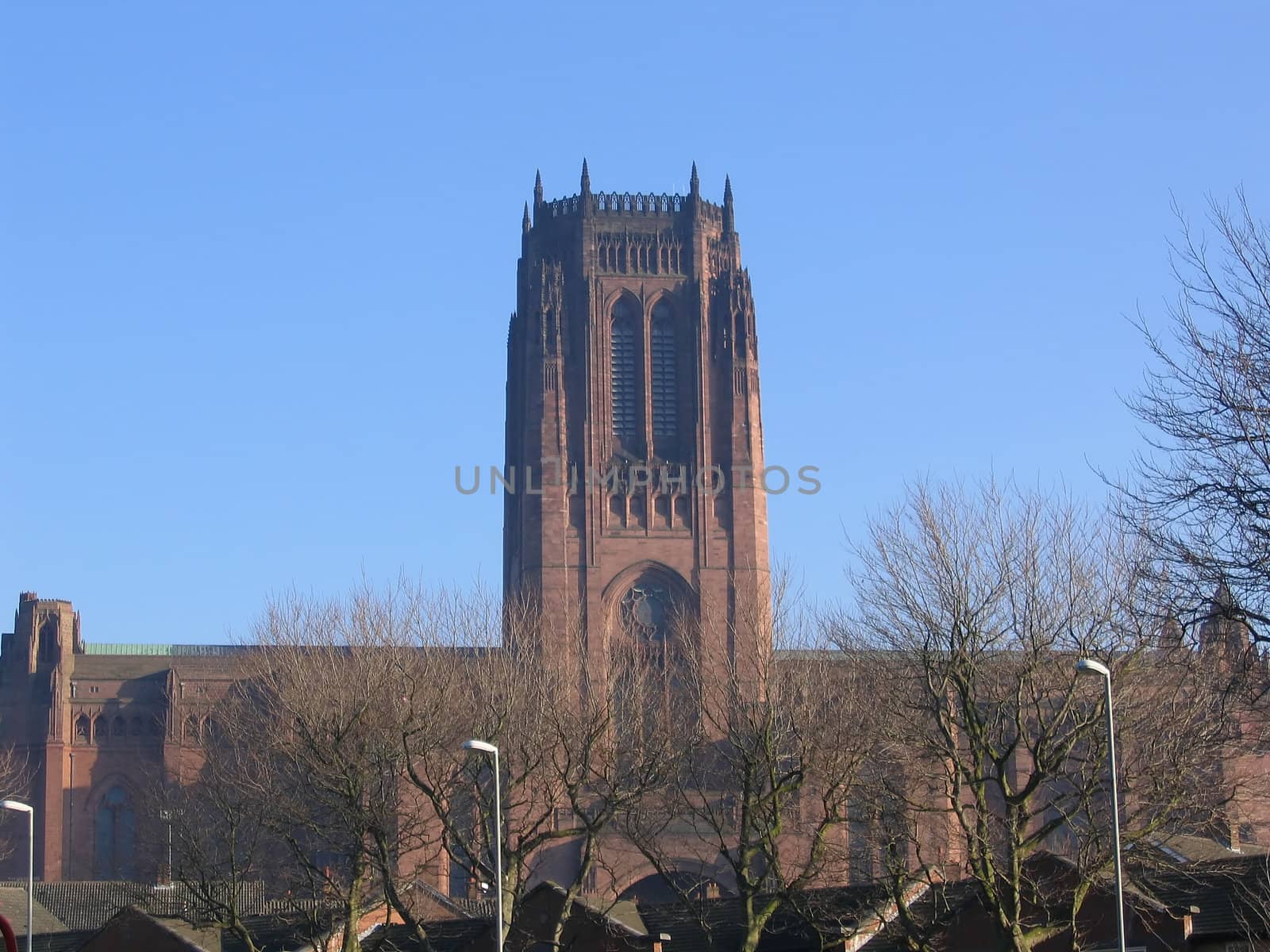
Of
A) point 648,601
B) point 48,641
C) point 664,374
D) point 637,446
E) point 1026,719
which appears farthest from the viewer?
point 48,641

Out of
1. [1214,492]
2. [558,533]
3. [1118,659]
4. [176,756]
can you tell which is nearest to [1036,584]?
[1118,659]

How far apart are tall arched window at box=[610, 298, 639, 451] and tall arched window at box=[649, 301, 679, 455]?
2.88 ft

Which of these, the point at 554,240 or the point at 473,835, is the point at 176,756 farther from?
the point at 473,835

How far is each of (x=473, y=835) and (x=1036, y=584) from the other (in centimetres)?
1517

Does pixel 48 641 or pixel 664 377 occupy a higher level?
pixel 664 377

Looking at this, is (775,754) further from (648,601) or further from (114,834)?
(114,834)

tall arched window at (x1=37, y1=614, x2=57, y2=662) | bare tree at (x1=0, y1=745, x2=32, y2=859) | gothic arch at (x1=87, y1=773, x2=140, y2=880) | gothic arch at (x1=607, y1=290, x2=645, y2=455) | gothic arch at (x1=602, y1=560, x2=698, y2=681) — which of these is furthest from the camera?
tall arched window at (x1=37, y1=614, x2=57, y2=662)

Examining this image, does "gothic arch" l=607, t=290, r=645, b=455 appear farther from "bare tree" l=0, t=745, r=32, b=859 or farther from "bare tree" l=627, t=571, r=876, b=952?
"bare tree" l=627, t=571, r=876, b=952

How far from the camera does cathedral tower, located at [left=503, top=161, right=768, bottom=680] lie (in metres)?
91.7

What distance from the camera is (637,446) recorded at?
306 feet

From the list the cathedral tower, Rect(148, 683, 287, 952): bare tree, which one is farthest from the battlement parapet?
Rect(148, 683, 287, 952): bare tree

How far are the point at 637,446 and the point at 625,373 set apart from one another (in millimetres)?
3606

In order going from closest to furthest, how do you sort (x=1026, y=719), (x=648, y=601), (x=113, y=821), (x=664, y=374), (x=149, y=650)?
(x=1026, y=719), (x=648, y=601), (x=664, y=374), (x=113, y=821), (x=149, y=650)

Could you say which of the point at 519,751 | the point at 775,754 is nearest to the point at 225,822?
the point at 519,751
